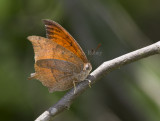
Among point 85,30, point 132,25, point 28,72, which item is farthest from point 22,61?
point 132,25

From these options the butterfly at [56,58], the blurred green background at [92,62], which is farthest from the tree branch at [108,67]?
the blurred green background at [92,62]

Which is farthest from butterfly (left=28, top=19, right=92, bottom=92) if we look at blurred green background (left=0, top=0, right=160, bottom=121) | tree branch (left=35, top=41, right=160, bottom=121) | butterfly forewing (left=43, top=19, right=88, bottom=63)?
blurred green background (left=0, top=0, right=160, bottom=121)

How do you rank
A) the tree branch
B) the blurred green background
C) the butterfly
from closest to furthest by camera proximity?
1. the tree branch
2. the butterfly
3. the blurred green background

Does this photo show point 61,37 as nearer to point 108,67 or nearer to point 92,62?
point 108,67

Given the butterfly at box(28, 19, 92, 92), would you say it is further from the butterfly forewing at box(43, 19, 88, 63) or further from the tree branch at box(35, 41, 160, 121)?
the tree branch at box(35, 41, 160, 121)

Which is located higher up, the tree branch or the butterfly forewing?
the butterfly forewing

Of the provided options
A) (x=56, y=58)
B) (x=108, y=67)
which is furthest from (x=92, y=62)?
(x=108, y=67)
